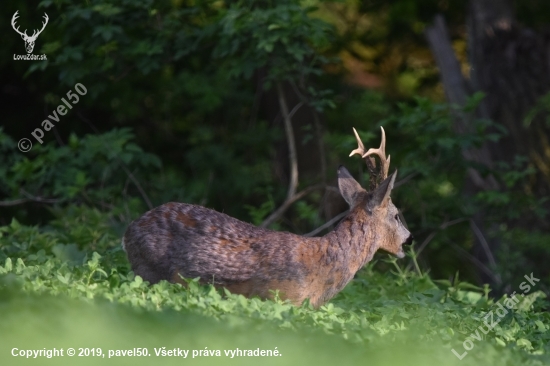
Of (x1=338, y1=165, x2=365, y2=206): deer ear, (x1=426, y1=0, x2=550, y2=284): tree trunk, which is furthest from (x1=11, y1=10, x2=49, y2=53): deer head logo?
(x1=338, y1=165, x2=365, y2=206): deer ear

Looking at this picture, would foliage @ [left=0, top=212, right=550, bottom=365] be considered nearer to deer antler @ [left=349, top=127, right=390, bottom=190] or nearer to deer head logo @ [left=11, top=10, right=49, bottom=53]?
deer antler @ [left=349, top=127, right=390, bottom=190]

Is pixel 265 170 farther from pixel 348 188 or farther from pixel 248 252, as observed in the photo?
pixel 248 252

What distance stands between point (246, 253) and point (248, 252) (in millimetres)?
20

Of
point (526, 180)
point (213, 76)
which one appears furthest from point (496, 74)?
point (213, 76)

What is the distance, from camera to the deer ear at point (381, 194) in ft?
26.5

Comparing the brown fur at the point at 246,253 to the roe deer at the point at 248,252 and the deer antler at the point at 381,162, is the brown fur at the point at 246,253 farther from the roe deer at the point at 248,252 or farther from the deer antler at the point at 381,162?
the deer antler at the point at 381,162

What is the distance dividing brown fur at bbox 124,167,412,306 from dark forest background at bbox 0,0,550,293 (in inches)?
129

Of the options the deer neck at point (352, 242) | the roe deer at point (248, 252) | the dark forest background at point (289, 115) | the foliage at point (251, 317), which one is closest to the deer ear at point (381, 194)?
the roe deer at point (248, 252)

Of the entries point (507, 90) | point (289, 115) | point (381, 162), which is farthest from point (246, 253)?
point (507, 90)

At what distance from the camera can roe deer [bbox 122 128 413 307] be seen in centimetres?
756

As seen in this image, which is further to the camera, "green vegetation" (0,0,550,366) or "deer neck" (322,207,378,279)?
"deer neck" (322,207,378,279)

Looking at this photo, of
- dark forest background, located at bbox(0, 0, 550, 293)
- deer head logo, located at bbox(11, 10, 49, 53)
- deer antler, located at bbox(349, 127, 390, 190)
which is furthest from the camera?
deer head logo, located at bbox(11, 10, 49, 53)

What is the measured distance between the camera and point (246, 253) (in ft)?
25.0

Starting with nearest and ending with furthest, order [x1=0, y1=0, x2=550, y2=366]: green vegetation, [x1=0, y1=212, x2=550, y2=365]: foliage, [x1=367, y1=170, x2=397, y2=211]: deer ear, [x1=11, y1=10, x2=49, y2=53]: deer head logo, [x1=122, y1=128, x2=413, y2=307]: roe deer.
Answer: [x1=0, y1=212, x2=550, y2=365]: foliage
[x1=0, y1=0, x2=550, y2=366]: green vegetation
[x1=122, y1=128, x2=413, y2=307]: roe deer
[x1=367, y1=170, x2=397, y2=211]: deer ear
[x1=11, y1=10, x2=49, y2=53]: deer head logo
